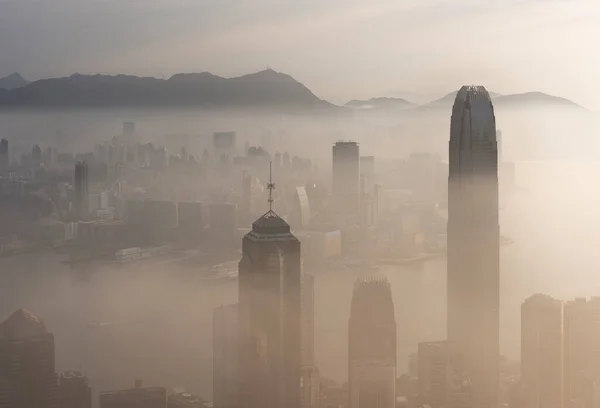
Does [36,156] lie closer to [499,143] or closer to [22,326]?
[22,326]

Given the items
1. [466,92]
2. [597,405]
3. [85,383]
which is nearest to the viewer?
[85,383]

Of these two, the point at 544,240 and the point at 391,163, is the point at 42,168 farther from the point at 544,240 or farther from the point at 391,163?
the point at 544,240

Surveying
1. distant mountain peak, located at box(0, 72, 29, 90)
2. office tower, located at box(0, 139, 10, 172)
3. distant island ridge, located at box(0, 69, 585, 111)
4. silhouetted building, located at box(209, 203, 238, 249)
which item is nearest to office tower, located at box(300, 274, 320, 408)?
silhouetted building, located at box(209, 203, 238, 249)

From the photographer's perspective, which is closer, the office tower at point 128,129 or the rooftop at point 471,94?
the office tower at point 128,129

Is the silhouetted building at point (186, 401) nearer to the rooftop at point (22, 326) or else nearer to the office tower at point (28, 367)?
the office tower at point (28, 367)

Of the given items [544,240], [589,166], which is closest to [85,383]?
[544,240]

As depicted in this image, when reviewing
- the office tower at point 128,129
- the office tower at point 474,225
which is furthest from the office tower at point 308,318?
the office tower at point 128,129

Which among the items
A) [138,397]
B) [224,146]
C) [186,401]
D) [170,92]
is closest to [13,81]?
[170,92]
